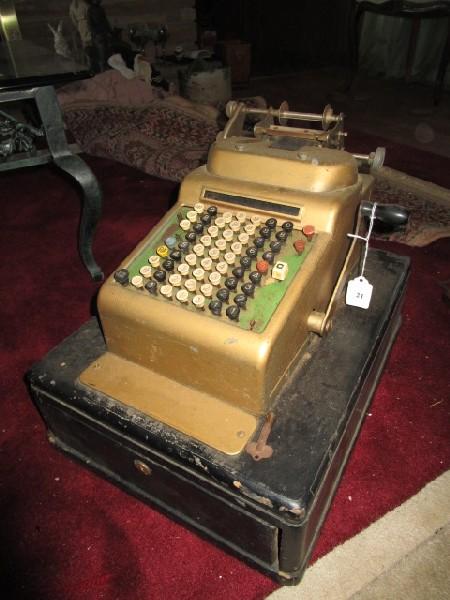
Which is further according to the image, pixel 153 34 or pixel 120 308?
pixel 153 34

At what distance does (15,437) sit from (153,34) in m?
4.36

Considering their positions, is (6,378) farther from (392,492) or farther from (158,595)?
(392,492)

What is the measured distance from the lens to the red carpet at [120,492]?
1067 millimetres

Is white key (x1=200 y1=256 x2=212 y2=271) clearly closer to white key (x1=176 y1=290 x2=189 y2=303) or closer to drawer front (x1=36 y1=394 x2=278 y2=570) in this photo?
white key (x1=176 y1=290 x2=189 y2=303)

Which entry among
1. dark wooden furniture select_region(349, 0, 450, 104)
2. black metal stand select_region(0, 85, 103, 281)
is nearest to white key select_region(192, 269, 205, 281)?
black metal stand select_region(0, 85, 103, 281)

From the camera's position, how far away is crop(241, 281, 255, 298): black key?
0.95 meters

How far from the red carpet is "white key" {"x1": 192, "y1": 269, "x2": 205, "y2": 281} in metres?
0.65

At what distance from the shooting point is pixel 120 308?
102 centimetres

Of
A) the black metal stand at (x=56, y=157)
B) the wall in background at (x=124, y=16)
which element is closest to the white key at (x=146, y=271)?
the black metal stand at (x=56, y=157)

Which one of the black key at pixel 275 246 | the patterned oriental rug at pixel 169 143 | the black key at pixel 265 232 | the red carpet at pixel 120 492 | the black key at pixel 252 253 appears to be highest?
the black key at pixel 265 232

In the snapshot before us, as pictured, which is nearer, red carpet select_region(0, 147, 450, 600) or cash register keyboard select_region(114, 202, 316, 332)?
cash register keyboard select_region(114, 202, 316, 332)

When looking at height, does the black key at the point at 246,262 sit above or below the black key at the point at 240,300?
above

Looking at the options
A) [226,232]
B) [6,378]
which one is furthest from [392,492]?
[6,378]

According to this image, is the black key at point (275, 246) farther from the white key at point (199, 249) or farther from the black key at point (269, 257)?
the white key at point (199, 249)
